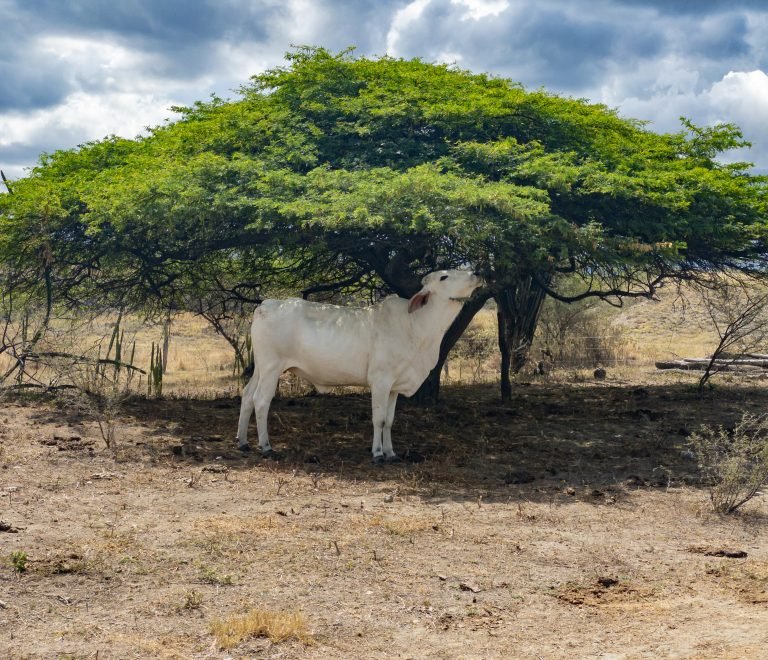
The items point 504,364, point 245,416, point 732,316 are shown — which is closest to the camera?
point 245,416

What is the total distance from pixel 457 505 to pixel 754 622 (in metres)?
3.52

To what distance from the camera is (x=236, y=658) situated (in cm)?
559

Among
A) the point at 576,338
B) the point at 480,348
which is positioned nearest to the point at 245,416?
the point at 480,348

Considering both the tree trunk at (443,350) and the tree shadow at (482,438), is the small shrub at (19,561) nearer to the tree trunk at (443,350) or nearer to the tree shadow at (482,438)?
the tree shadow at (482,438)

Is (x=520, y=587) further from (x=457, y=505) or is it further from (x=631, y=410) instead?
(x=631, y=410)

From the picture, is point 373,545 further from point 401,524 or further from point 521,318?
point 521,318

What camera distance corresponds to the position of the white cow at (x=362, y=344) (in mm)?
11430

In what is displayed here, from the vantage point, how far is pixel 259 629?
19.4 feet

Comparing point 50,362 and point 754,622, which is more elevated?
point 50,362

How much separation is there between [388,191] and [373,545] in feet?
15.1

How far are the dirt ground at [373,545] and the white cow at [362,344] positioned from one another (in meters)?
0.81

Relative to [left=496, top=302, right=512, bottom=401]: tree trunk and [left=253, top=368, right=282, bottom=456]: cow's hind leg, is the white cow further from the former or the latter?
[left=496, top=302, right=512, bottom=401]: tree trunk

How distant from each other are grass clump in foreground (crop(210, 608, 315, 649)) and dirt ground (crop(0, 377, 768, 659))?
2.0 inches

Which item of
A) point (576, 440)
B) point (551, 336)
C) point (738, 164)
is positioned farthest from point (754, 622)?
point (551, 336)
